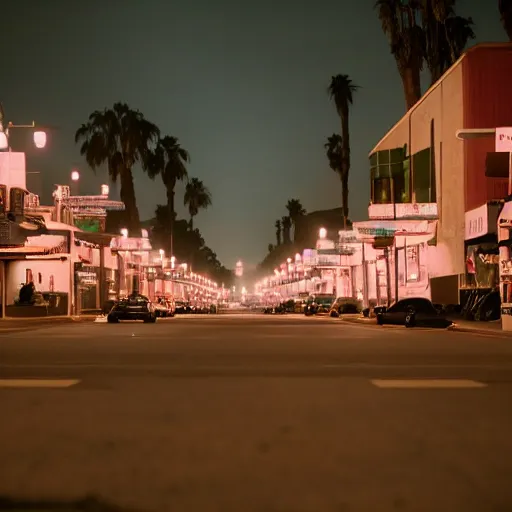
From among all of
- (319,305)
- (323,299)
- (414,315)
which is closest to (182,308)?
(323,299)

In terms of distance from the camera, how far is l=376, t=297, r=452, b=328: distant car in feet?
124

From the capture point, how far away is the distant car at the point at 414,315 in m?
37.9

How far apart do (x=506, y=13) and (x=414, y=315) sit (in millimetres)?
19125

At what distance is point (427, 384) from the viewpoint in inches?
499

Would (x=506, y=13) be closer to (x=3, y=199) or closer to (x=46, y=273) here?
(x=3, y=199)

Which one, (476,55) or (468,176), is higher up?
(476,55)

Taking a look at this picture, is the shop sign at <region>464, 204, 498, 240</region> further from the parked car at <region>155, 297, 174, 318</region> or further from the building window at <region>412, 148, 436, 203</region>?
the parked car at <region>155, 297, 174, 318</region>

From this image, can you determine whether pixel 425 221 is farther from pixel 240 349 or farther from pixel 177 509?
pixel 177 509

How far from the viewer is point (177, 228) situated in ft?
572

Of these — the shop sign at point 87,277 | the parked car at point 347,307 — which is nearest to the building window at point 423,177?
the parked car at point 347,307

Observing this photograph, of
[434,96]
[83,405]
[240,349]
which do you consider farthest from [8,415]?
[434,96]

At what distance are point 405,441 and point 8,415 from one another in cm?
415

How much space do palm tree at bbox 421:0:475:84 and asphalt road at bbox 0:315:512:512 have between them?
46391 mm

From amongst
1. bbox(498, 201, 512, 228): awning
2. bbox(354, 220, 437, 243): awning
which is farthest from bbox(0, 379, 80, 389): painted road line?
bbox(354, 220, 437, 243): awning
